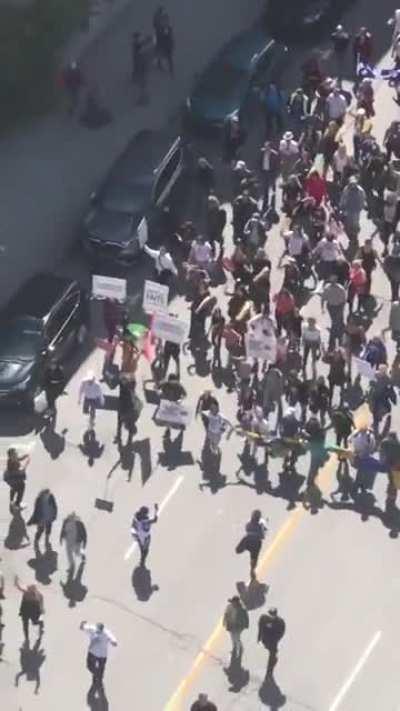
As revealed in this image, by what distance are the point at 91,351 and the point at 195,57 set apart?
39.0 ft

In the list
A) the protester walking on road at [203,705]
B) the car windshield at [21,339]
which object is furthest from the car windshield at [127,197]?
the protester walking on road at [203,705]

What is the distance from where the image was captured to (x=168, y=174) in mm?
40500

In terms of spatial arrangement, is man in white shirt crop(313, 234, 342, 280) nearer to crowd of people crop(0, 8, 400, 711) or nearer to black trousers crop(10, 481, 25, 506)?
crowd of people crop(0, 8, 400, 711)

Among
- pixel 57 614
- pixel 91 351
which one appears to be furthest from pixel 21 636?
pixel 91 351

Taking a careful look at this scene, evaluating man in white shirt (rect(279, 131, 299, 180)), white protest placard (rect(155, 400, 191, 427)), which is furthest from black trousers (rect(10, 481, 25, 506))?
man in white shirt (rect(279, 131, 299, 180))

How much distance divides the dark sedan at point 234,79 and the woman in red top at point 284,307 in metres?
7.68

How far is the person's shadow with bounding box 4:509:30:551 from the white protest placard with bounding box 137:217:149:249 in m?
7.78

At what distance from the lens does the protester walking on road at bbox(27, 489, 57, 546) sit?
3191 cm

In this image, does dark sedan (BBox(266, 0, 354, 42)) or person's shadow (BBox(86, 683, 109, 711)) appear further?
dark sedan (BBox(266, 0, 354, 42))

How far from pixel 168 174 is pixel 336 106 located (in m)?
4.19

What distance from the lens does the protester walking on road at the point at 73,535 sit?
31.4 m

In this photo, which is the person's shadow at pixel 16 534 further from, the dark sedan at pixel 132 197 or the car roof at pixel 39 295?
the dark sedan at pixel 132 197

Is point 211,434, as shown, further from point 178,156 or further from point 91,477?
point 178,156

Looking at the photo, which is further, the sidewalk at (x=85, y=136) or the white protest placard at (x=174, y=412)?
the sidewalk at (x=85, y=136)
